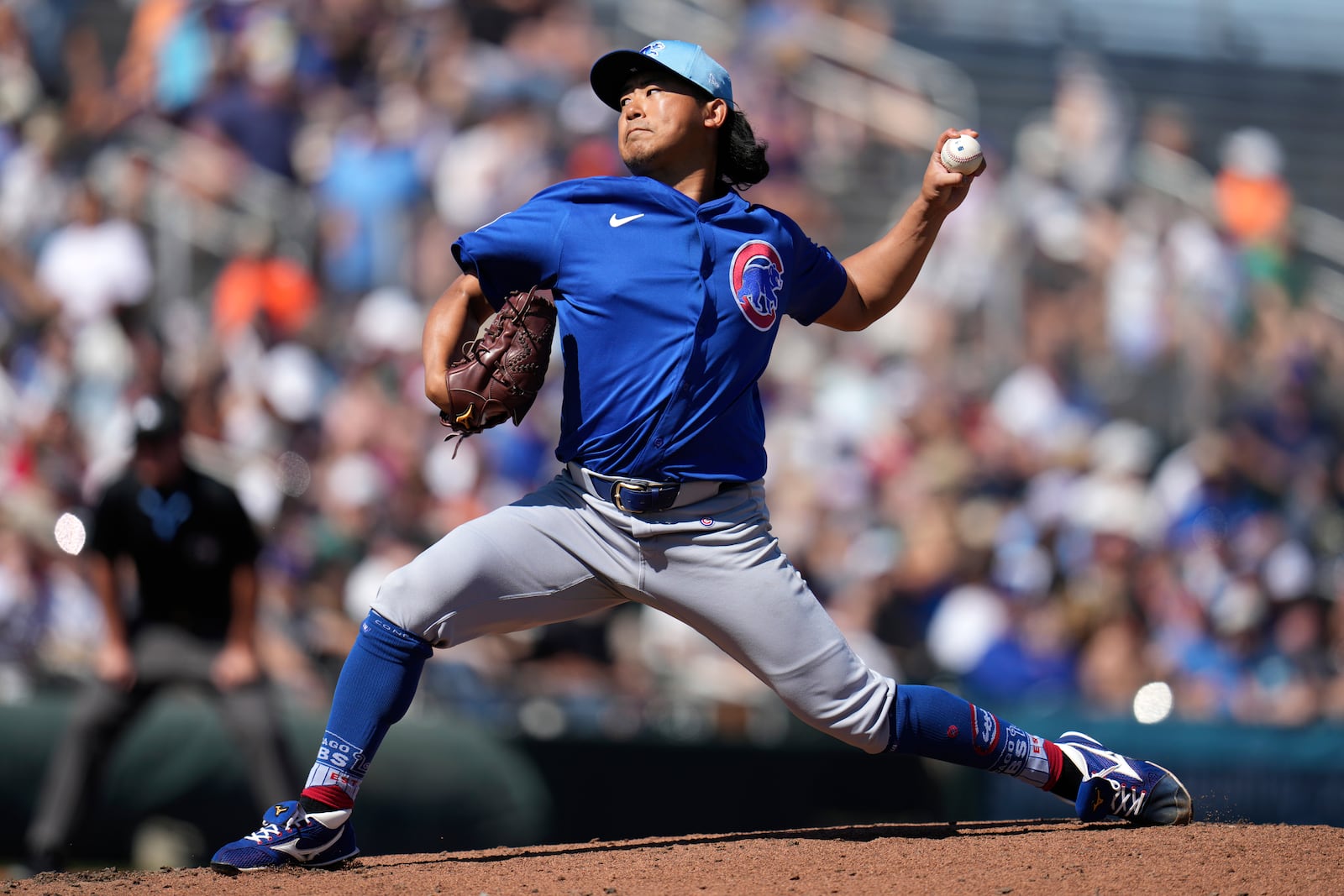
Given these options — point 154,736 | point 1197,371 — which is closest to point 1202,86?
point 1197,371

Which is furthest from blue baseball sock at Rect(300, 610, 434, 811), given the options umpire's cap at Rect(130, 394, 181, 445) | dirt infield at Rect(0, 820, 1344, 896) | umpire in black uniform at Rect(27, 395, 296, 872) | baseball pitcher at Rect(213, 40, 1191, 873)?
umpire's cap at Rect(130, 394, 181, 445)

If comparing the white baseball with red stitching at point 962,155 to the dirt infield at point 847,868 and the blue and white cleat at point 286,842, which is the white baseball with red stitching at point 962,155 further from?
the blue and white cleat at point 286,842

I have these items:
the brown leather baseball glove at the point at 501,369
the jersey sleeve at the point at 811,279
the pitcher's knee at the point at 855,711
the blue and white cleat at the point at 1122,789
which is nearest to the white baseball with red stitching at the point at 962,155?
the jersey sleeve at the point at 811,279

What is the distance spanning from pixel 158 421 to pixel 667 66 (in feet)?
11.5

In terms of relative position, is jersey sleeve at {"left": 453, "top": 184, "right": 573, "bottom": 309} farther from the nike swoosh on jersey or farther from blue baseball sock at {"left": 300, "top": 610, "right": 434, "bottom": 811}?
the nike swoosh on jersey

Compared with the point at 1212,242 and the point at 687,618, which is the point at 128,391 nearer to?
the point at 687,618

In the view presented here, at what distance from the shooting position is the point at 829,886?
3.74m

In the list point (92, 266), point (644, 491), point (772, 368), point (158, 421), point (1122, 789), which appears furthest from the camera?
point (772, 368)

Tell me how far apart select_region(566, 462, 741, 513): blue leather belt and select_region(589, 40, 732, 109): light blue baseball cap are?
938 mm

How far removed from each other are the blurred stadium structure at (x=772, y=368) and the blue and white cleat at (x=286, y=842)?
3883mm

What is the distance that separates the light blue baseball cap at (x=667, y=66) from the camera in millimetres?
3977

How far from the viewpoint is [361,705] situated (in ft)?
12.7

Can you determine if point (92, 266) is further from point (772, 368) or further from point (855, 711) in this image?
point (855, 711)

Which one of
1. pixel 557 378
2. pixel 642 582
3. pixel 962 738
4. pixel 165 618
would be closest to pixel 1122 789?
pixel 962 738
